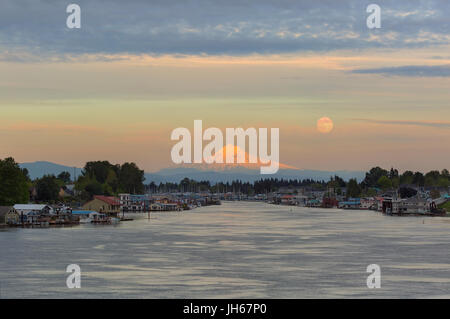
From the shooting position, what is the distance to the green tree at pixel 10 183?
83438 mm

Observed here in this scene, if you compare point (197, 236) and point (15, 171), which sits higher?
point (15, 171)

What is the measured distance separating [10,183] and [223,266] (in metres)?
56.3

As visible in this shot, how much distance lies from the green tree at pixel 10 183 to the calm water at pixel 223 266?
26.2 m

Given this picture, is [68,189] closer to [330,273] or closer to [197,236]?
[197,236]

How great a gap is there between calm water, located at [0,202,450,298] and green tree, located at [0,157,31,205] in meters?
26.2

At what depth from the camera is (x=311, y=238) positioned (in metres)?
59.2

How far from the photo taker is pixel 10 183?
284ft

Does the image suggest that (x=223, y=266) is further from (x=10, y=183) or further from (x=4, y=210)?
(x=10, y=183)
